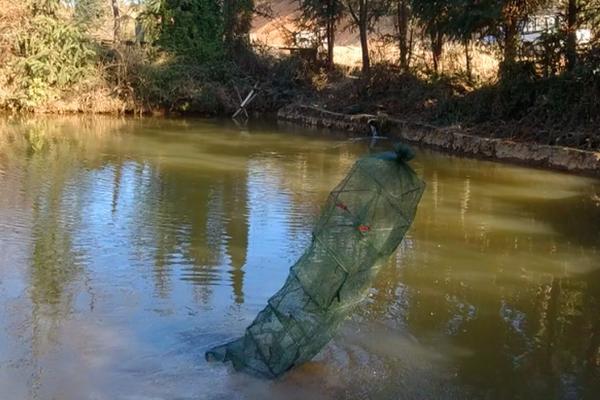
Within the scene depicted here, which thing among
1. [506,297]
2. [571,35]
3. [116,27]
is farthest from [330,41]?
[506,297]

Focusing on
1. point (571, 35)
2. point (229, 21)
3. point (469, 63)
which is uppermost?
point (229, 21)

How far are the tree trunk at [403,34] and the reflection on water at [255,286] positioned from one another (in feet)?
39.9

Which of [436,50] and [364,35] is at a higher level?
[364,35]

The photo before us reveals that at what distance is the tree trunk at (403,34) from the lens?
25984mm

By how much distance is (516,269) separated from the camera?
852 cm

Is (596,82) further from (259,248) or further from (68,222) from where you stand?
(68,222)

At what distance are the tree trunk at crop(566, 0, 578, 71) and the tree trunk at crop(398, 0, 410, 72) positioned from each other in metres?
7.97

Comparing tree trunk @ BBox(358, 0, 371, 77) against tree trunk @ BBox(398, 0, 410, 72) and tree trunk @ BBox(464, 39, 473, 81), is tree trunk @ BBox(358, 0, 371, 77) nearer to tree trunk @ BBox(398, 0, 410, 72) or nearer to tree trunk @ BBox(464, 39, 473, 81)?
tree trunk @ BBox(398, 0, 410, 72)

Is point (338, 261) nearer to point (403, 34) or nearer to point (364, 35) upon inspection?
point (403, 34)

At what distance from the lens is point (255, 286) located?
24.5 feet

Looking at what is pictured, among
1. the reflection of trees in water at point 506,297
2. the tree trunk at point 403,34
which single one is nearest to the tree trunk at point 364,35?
the tree trunk at point 403,34

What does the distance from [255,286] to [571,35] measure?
13856 mm

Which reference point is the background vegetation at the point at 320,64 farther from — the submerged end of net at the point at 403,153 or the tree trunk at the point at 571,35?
the submerged end of net at the point at 403,153

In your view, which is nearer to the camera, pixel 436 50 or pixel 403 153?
pixel 403 153
